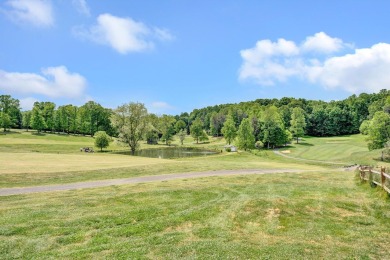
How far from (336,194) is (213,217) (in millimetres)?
8318

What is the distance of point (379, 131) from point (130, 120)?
164 ft

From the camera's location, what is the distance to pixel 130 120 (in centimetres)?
6219

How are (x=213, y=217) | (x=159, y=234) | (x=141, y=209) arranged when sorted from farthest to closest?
(x=141, y=209) → (x=213, y=217) → (x=159, y=234)

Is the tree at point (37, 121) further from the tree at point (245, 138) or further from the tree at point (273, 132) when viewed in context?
the tree at point (273, 132)

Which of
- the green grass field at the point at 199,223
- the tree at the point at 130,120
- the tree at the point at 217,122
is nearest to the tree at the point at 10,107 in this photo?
the tree at the point at 130,120

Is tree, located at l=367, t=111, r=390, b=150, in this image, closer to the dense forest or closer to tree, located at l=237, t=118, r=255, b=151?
tree, located at l=237, t=118, r=255, b=151

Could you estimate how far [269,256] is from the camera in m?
8.45

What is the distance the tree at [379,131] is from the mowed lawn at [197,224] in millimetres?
50211

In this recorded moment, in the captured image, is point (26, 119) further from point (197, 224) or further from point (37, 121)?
point (197, 224)

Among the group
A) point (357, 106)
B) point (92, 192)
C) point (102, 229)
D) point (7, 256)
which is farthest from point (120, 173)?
point (357, 106)

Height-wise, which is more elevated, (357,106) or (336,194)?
(357,106)

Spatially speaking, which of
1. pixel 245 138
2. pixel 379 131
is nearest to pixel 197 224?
pixel 379 131

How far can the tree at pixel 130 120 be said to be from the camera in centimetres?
6212

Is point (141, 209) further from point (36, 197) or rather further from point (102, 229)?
point (36, 197)
